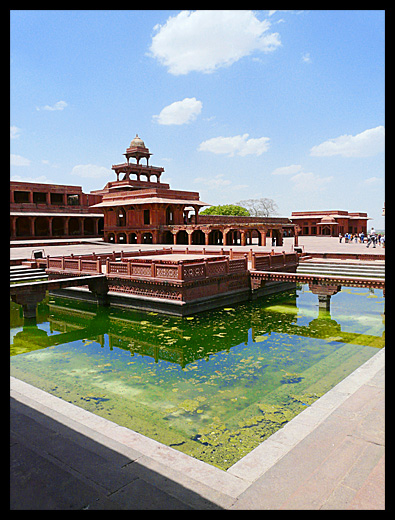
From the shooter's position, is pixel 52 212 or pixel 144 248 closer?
pixel 144 248

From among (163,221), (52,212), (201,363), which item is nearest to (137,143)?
(52,212)

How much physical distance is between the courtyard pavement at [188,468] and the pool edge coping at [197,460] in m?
0.01

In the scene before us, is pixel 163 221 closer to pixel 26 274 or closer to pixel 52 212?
pixel 52 212

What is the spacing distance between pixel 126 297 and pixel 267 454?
1227 cm

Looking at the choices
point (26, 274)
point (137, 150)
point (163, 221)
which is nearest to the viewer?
point (26, 274)

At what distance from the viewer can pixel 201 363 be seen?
10.1 metres

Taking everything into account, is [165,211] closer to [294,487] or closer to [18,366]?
[18,366]

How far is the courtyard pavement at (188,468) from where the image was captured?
3406 mm

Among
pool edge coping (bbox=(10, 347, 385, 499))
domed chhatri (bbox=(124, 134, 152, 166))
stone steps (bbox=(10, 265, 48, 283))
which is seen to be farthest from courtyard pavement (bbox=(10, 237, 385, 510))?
domed chhatri (bbox=(124, 134, 152, 166))

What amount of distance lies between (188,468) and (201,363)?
5.81m

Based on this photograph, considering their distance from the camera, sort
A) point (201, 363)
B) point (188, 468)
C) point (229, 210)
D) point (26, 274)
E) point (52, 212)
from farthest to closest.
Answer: point (229, 210), point (52, 212), point (26, 274), point (201, 363), point (188, 468)

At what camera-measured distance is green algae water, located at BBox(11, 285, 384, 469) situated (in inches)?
263

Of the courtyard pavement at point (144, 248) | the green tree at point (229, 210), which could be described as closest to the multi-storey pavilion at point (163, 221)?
the courtyard pavement at point (144, 248)

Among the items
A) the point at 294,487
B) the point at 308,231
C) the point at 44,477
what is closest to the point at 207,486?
the point at 294,487
